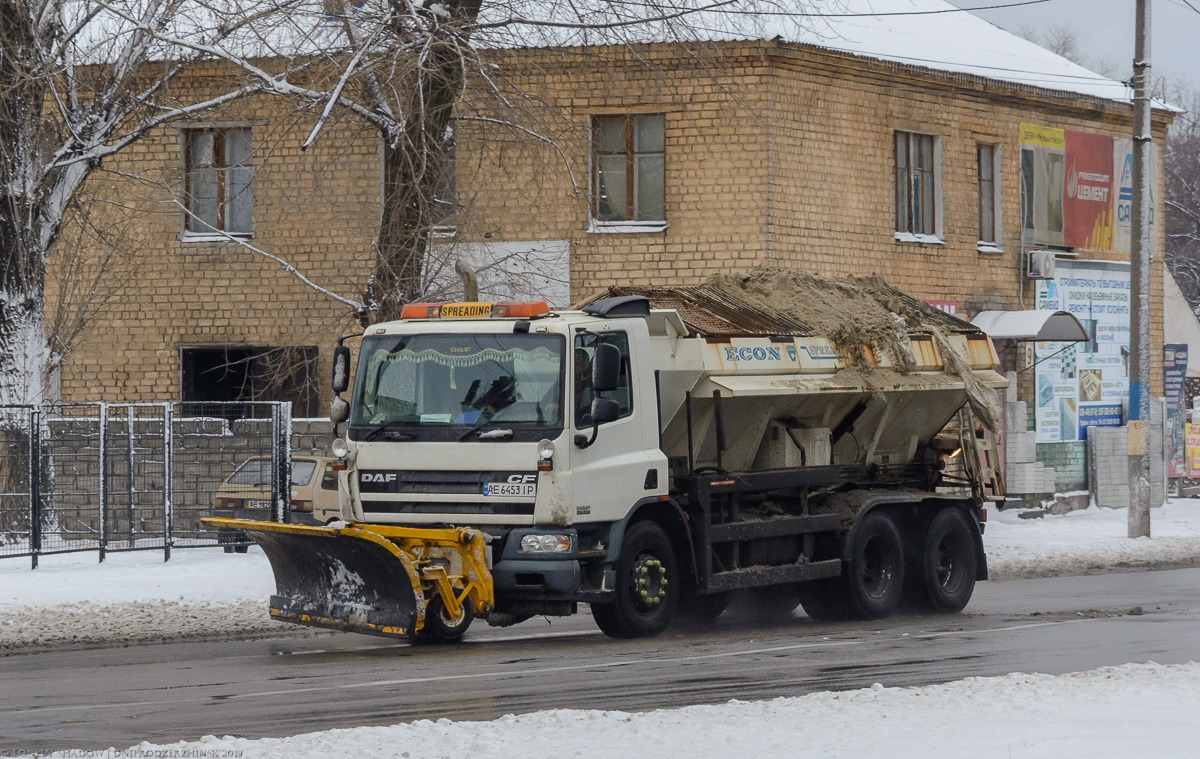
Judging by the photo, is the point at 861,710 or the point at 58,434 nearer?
the point at 861,710

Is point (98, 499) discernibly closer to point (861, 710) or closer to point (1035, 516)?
point (861, 710)

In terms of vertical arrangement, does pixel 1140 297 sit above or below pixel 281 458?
above

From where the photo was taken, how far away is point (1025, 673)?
33.1ft

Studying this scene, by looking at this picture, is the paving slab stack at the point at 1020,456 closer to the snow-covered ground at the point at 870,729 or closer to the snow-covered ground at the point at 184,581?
the snow-covered ground at the point at 184,581

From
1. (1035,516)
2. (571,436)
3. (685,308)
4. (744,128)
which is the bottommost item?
(1035,516)

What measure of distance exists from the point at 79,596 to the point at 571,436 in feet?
20.6

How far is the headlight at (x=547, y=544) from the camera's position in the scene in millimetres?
11688

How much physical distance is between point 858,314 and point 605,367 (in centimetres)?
444

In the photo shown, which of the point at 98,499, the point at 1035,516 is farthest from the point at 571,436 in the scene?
the point at 1035,516

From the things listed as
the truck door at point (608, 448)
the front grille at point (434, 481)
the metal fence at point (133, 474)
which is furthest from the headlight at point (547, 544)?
the metal fence at point (133, 474)

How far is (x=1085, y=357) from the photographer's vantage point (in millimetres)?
30344

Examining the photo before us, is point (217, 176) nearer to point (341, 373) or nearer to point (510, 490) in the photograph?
point (341, 373)

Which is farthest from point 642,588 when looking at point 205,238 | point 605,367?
point 205,238

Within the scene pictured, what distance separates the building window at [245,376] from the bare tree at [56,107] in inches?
215
